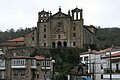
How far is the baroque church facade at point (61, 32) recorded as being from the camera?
105m

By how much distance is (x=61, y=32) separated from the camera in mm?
105688

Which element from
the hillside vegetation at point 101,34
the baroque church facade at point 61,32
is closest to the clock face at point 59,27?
the baroque church facade at point 61,32

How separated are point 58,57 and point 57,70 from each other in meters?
17.9

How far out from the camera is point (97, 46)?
10762cm

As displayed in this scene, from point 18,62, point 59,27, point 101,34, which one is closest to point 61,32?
point 59,27

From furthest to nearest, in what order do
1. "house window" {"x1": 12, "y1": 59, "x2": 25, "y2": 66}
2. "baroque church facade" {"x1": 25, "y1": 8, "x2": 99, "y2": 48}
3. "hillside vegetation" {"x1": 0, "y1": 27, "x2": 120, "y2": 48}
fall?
1. "hillside vegetation" {"x1": 0, "y1": 27, "x2": 120, "y2": 48}
2. "baroque church facade" {"x1": 25, "y1": 8, "x2": 99, "y2": 48}
3. "house window" {"x1": 12, "y1": 59, "x2": 25, "y2": 66}

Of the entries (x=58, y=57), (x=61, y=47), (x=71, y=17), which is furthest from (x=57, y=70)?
(x=71, y=17)

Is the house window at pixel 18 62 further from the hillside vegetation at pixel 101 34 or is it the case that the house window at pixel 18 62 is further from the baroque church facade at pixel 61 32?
the hillside vegetation at pixel 101 34

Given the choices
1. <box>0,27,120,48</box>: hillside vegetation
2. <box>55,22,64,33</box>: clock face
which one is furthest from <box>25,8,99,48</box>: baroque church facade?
<box>0,27,120,48</box>: hillside vegetation

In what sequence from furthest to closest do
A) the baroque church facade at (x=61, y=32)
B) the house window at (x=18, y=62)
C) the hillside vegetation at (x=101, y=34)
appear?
1. the hillside vegetation at (x=101, y=34)
2. the baroque church facade at (x=61, y=32)
3. the house window at (x=18, y=62)

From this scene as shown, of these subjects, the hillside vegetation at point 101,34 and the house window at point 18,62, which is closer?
the house window at point 18,62

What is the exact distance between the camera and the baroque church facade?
10475cm

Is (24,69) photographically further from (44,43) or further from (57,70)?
(44,43)

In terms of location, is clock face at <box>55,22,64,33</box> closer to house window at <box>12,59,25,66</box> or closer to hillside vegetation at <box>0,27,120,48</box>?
hillside vegetation at <box>0,27,120,48</box>
